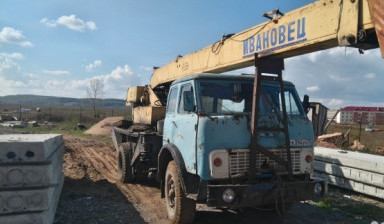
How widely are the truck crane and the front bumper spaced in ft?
0.04

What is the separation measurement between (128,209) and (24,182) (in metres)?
2.67

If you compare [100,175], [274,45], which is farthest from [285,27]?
[100,175]

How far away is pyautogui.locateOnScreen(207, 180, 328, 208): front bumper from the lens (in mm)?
4980

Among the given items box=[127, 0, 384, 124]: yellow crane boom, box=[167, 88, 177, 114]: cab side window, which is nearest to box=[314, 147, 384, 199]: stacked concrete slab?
Result: box=[127, 0, 384, 124]: yellow crane boom

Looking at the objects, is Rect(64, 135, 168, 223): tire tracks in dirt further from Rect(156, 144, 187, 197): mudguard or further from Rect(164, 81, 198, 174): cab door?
Rect(164, 81, 198, 174): cab door

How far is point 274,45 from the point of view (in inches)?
224

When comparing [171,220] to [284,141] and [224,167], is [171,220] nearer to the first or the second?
[224,167]

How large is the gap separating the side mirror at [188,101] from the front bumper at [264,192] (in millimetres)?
1453

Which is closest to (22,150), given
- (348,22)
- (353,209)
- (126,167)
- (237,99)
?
(237,99)

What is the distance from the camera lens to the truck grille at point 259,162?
524 cm

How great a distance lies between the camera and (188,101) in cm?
608

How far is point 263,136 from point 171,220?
6.69ft

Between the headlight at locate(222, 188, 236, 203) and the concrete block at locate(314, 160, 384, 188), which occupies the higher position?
the headlight at locate(222, 188, 236, 203)

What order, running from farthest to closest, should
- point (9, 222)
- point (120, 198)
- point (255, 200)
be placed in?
point (120, 198) < point (255, 200) < point (9, 222)
